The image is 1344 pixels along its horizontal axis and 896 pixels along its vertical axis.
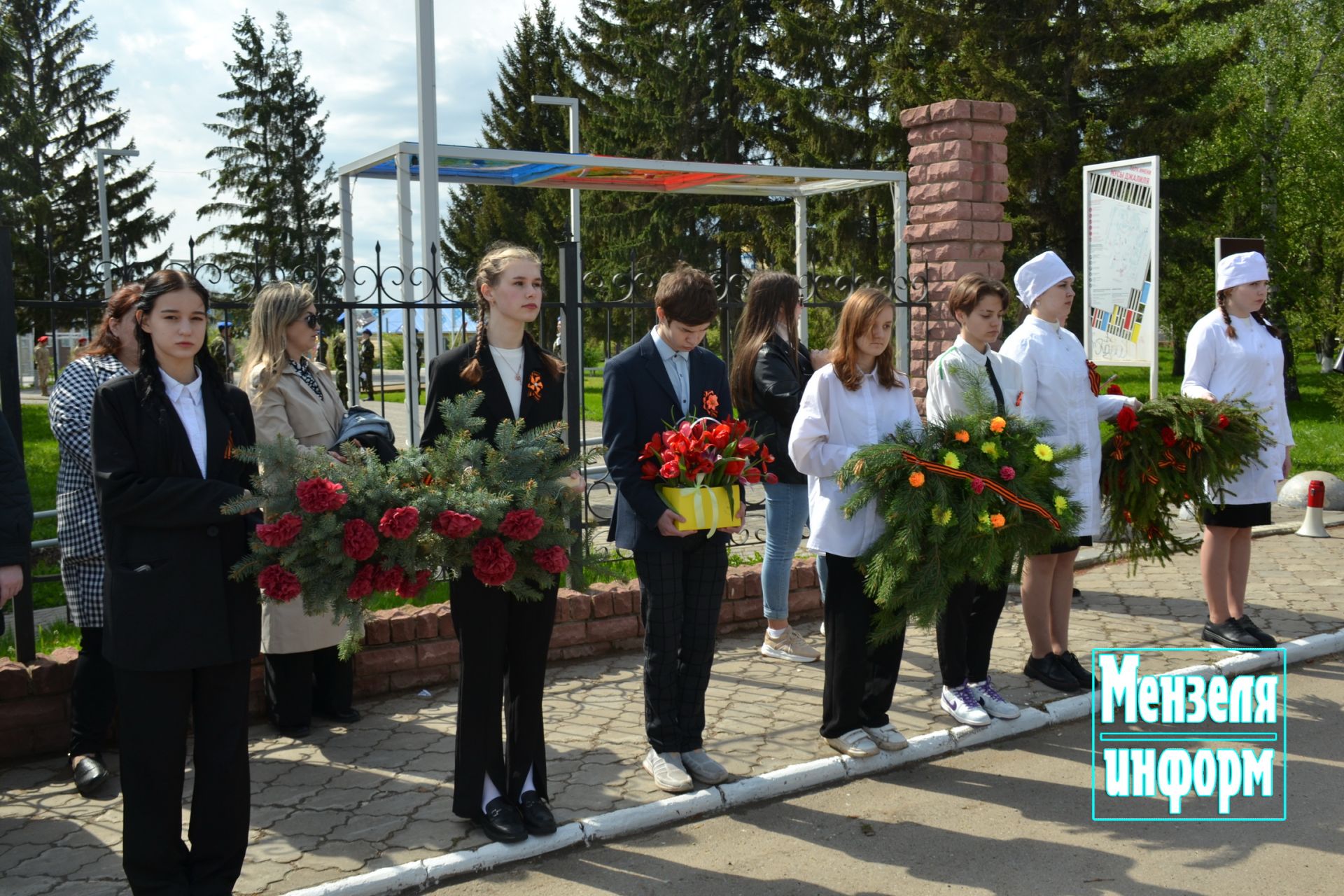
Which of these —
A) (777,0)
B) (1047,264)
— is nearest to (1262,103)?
(777,0)

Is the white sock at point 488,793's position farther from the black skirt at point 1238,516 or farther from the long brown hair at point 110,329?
the black skirt at point 1238,516

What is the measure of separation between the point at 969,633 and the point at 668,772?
1600 millimetres

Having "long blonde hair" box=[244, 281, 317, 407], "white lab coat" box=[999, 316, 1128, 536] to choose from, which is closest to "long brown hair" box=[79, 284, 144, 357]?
"long blonde hair" box=[244, 281, 317, 407]

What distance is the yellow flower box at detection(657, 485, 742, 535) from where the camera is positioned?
4.13 meters

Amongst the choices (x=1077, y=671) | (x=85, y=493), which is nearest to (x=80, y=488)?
(x=85, y=493)

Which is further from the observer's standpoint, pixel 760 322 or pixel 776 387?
pixel 760 322

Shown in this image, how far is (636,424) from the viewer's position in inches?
171

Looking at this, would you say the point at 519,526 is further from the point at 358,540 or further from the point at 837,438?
the point at 837,438

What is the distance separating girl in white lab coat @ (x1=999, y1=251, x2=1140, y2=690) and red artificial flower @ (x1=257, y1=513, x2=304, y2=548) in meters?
3.39

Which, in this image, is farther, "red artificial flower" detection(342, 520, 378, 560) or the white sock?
the white sock

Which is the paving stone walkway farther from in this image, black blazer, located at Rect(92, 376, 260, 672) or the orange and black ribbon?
the orange and black ribbon

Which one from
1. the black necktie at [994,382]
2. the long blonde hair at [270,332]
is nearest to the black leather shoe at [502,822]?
the long blonde hair at [270,332]

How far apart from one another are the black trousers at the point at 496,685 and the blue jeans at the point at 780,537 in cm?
209

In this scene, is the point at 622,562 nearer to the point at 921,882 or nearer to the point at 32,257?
the point at 921,882
